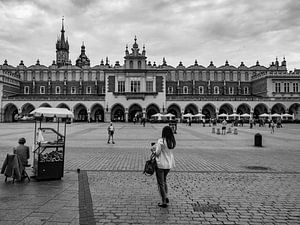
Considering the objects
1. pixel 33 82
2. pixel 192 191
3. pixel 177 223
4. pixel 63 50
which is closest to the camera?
pixel 177 223

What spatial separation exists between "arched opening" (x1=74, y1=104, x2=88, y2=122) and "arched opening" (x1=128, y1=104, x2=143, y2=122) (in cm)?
1116

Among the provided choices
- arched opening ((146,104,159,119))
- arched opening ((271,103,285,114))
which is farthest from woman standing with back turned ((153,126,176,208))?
arched opening ((271,103,285,114))

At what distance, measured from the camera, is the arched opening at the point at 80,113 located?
209 feet

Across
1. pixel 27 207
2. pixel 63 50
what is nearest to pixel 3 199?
pixel 27 207

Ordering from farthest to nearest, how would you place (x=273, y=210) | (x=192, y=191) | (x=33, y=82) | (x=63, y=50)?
(x=63, y=50)
(x=33, y=82)
(x=192, y=191)
(x=273, y=210)

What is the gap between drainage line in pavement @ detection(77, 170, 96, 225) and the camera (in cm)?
501

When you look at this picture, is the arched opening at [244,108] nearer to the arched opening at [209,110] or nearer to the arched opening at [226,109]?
the arched opening at [226,109]

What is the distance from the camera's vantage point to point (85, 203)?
235 inches

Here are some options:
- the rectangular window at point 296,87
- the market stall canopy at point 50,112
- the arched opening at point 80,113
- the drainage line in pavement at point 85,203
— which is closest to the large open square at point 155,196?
the drainage line in pavement at point 85,203

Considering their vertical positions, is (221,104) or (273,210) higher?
(221,104)

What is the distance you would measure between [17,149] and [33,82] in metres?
70.9

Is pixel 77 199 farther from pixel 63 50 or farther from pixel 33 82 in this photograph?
pixel 63 50

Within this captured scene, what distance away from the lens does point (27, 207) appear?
566cm

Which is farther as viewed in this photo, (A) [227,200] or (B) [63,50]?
(B) [63,50]
